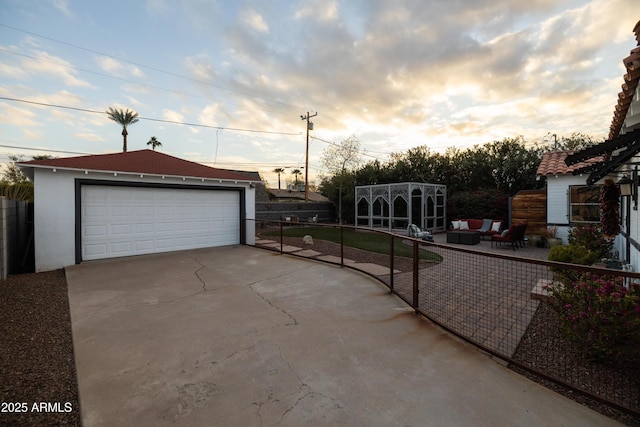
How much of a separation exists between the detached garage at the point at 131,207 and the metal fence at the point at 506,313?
488 cm

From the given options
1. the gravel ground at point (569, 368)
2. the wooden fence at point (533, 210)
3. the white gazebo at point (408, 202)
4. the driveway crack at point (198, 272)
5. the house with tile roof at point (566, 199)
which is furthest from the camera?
the white gazebo at point (408, 202)

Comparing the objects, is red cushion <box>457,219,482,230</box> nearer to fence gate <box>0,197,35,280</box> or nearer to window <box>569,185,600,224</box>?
window <box>569,185,600,224</box>

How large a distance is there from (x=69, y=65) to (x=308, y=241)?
11627mm

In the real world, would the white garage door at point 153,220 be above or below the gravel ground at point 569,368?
above

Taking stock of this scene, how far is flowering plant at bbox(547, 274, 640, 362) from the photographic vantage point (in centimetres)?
216

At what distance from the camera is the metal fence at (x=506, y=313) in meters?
2.13

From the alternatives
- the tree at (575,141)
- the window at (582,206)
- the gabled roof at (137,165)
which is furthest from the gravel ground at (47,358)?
the tree at (575,141)

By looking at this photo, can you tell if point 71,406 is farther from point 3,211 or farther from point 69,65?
point 69,65

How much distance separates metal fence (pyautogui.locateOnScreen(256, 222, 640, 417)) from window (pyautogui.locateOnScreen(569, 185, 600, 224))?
16.8 ft

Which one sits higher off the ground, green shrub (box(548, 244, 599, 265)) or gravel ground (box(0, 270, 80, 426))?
green shrub (box(548, 244, 599, 265))

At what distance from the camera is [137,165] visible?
805 cm

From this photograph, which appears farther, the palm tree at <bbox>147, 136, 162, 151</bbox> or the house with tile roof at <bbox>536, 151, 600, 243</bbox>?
the palm tree at <bbox>147, 136, 162, 151</bbox>

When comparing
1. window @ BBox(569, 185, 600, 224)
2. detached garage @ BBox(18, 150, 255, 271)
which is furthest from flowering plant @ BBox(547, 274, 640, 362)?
detached garage @ BBox(18, 150, 255, 271)

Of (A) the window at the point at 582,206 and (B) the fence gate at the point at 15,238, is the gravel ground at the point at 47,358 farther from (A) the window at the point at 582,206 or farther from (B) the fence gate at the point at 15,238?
(A) the window at the point at 582,206
